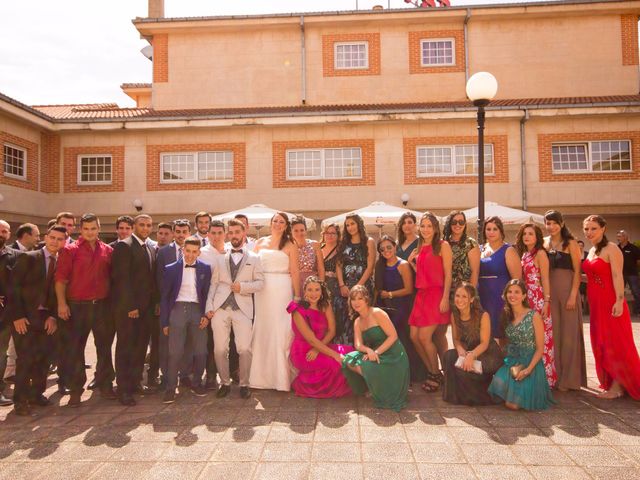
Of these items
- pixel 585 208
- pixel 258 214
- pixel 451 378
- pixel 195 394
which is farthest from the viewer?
pixel 585 208

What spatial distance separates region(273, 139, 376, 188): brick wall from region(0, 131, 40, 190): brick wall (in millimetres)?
8212

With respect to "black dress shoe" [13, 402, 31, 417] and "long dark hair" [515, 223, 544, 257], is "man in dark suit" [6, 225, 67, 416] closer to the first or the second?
"black dress shoe" [13, 402, 31, 417]

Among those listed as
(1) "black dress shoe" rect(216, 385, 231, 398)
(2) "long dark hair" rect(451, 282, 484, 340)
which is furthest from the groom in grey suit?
(2) "long dark hair" rect(451, 282, 484, 340)

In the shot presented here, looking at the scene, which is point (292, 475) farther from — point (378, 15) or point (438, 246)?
point (378, 15)

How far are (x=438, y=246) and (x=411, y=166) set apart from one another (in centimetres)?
1077

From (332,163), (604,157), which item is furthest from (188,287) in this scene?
(604,157)

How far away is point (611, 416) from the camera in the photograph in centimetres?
481

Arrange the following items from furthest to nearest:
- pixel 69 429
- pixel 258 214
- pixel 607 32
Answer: pixel 607 32 → pixel 258 214 → pixel 69 429

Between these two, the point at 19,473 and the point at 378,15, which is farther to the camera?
the point at 378,15

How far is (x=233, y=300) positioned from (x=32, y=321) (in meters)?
2.21

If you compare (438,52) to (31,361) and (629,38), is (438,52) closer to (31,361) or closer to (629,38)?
(629,38)

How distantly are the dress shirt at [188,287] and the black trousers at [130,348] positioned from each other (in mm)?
523

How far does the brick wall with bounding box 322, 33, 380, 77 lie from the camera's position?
64.7 ft

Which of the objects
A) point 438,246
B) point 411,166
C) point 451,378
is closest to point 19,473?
point 451,378
